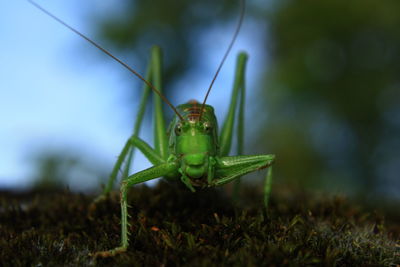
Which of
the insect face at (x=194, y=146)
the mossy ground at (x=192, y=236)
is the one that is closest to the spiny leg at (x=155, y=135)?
the mossy ground at (x=192, y=236)

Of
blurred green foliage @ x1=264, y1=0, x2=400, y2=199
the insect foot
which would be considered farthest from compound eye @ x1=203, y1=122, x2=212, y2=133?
blurred green foliage @ x1=264, y1=0, x2=400, y2=199

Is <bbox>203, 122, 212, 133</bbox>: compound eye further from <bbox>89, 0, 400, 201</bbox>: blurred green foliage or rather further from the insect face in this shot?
<bbox>89, 0, 400, 201</bbox>: blurred green foliage

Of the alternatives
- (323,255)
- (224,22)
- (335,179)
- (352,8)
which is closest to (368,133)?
A: (335,179)

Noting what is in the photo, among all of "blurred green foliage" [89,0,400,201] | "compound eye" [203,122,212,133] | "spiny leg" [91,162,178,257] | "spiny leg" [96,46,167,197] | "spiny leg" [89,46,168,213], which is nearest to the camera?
"spiny leg" [91,162,178,257]

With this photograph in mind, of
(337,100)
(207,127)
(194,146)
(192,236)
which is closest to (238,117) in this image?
(207,127)

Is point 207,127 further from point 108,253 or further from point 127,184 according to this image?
point 108,253

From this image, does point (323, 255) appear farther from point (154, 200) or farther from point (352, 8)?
point (352, 8)
